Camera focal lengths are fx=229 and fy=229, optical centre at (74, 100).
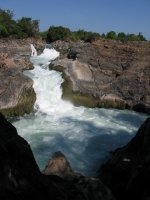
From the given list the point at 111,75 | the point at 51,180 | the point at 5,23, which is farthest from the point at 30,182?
the point at 5,23

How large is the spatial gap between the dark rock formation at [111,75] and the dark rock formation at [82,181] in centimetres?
1087

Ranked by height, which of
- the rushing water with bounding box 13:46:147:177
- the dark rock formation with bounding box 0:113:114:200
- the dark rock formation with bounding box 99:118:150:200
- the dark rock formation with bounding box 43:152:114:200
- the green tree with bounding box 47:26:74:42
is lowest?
the rushing water with bounding box 13:46:147:177

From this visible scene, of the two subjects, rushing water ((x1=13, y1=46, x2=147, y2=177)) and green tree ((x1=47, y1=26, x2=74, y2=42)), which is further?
green tree ((x1=47, y1=26, x2=74, y2=42))

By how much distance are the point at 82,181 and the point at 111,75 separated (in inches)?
496

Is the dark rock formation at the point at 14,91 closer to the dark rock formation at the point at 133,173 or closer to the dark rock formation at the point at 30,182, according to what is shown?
the dark rock formation at the point at 133,173

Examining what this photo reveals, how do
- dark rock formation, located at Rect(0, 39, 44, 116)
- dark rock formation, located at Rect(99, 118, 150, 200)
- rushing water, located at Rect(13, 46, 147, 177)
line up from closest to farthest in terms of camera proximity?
1. dark rock formation, located at Rect(99, 118, 150, 200)
2. rushing water, located at Rect(13, 46, 147, 177)
3. dark rock formation, located at Rect(0, 39, 44, 116)

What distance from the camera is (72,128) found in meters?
11.6

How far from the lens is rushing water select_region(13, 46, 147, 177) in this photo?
8938mm

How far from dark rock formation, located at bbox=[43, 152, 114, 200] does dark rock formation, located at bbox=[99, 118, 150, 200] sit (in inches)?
26.7

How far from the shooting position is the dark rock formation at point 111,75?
15.0 metres

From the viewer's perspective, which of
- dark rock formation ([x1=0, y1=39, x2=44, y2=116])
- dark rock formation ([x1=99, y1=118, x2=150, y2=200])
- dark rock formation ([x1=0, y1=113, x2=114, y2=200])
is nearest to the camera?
dark rock formation ([x1=0, y1=113, x2=114, y2=200])

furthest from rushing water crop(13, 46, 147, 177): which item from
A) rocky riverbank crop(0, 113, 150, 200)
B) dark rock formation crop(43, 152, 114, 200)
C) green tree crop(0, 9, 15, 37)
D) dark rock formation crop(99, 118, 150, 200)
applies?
green tree crop(0, 9, 15, 37)

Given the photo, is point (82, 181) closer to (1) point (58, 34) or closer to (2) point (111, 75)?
(2) point (111, 75)

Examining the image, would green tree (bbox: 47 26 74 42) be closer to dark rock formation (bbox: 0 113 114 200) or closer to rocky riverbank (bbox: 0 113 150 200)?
rocky riverbank (bbox: 0 113 150 200)
